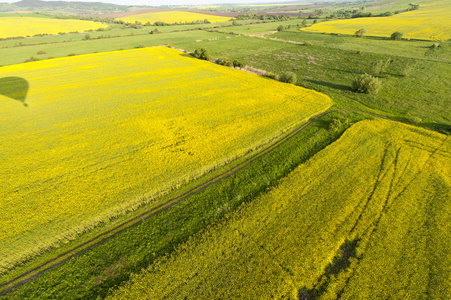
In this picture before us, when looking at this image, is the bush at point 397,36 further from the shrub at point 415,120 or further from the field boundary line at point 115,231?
the field boundary line at point 115,231

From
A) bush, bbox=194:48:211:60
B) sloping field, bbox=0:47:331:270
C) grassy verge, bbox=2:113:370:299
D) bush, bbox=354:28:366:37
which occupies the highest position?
bush, bbox=354:28:366:37

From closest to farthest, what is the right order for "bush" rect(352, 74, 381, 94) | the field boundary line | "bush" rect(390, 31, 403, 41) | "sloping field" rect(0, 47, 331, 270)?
A: the field boundary line
"sloping field" rect(0, 47, 331, 270)
"bush" rect(352, 74, 381, 94)
"bush" rect(390, 31, 403, 41)

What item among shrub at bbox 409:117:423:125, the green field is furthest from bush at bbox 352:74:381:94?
shrub at bbox 409:117:423:125

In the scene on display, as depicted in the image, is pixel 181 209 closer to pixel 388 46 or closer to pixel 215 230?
pixel 215 230

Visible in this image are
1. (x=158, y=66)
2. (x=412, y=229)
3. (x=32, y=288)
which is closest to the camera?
(x=32, y=288)

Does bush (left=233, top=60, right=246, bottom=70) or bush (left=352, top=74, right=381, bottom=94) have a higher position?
bush (left=233, top=60, right=246, bottom=70)

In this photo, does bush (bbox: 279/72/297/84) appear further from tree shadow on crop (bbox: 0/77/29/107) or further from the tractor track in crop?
tree shadow on crop (bbox: 0/77/29/107)

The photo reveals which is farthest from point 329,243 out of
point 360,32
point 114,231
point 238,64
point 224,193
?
point 360,32

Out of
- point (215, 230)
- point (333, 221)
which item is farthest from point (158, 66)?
point (333, 221)
